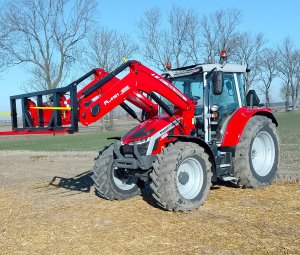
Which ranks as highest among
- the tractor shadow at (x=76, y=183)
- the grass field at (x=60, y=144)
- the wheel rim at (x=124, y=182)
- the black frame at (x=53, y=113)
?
the black frame at (x=53, y=113)

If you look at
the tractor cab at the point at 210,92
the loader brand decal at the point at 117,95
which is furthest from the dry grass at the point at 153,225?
the loader brand decal at the point at 117,95

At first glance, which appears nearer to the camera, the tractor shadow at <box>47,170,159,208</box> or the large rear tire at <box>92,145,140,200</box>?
the large rear tire at <box>92,145,140,200</box>

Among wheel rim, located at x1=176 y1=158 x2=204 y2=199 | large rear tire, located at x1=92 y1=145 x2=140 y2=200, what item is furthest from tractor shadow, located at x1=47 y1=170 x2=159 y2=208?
wheel rim, located at x1=176 y1=158 x2=204 y2=199

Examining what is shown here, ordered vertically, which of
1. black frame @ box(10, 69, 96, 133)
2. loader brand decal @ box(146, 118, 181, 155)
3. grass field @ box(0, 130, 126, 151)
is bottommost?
grass field @ box(0, 130, 126, 151)

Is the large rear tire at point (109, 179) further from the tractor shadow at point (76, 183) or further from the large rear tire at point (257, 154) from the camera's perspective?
the large rear tire at point (257, 154)

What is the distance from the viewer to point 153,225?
235 inches

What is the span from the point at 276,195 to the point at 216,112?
71.2 inches

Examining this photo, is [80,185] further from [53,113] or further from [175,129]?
[53,113]

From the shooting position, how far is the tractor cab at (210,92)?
300 inches

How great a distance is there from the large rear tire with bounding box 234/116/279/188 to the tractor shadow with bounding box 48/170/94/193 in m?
3.14

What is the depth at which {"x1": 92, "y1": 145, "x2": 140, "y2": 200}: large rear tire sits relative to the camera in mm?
7414

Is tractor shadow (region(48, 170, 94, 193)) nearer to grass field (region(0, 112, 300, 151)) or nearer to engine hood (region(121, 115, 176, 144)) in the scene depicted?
engine hood (region(121, 115, 176, 144))

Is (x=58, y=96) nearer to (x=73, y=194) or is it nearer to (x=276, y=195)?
(x=73, y=194)

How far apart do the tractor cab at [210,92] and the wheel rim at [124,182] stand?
1488 millimetres
